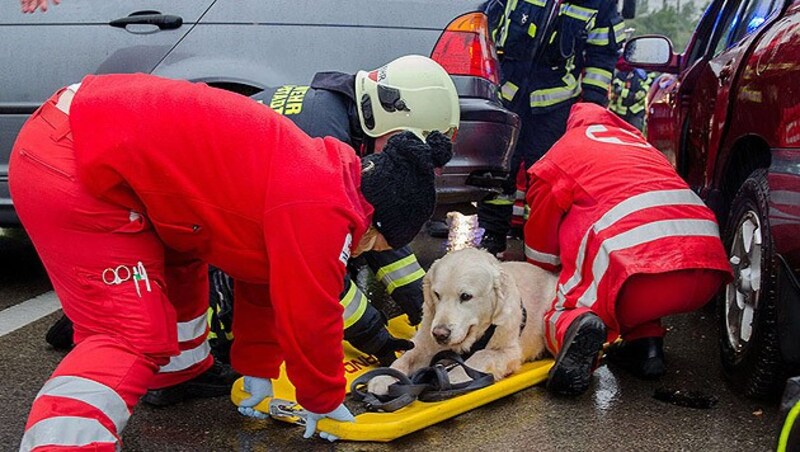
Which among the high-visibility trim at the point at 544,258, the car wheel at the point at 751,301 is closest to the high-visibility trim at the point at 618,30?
the high-visibility trim at the point at 544,258

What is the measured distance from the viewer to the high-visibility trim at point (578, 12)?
619 centimetres

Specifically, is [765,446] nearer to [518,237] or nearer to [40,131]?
[40,131]

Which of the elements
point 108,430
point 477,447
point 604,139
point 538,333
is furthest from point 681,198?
point 108,430

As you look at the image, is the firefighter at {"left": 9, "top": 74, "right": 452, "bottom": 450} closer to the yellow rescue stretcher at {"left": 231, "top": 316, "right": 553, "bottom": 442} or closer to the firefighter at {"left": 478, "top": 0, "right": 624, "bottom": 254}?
the yellow rescue stretcher at {"left": 231, "top": 316, "right": 553, "bottom": 442}

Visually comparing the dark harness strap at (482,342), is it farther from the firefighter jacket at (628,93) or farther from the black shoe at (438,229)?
the firefighter jacket at (628,93)

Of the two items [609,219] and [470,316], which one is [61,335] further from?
[609,219]

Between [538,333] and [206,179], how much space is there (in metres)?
1.88

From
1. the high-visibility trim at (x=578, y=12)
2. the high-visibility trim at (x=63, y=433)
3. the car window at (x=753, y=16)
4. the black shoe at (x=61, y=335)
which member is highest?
the car window at (x=753, y=16)

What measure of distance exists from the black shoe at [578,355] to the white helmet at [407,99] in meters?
0.95

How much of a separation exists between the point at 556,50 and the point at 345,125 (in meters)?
2.99

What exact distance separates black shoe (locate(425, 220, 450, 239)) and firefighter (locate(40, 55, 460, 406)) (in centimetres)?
308

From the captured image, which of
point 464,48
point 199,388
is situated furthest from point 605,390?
point 464,48

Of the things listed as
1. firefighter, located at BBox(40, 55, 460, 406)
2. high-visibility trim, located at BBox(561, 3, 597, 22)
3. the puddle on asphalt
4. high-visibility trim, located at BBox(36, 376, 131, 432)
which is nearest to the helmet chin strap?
firefighter, located at BBox(40, 55, 460, 406)

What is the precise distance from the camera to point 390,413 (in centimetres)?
324
